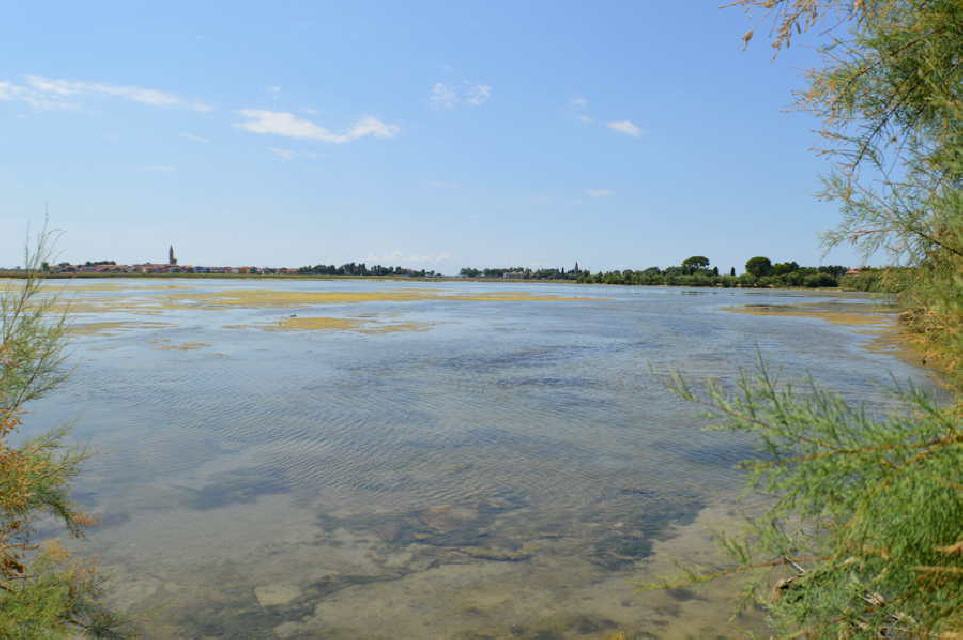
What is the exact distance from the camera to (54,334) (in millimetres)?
6051

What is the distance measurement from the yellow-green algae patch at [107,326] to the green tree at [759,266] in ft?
477

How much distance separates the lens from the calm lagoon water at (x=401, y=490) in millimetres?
6605

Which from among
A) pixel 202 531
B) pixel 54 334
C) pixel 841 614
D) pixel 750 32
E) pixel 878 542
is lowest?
pixel 202 531

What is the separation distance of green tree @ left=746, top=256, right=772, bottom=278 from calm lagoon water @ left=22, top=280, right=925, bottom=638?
144m

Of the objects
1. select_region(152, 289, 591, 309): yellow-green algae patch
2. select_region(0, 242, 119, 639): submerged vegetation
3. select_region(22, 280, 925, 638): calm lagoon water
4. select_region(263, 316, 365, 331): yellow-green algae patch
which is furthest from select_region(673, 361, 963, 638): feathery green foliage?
select_region(152, 289, 591, 309): yellow-green algae patch

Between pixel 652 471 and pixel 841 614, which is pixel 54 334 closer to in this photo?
pixel 841 614

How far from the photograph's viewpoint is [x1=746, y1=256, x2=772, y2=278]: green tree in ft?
510

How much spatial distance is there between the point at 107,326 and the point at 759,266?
503 feet

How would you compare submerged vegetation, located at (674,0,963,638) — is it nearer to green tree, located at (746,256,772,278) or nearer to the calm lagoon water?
the calm lagoon water

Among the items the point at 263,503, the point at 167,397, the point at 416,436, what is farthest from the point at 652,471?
the point at 167,397

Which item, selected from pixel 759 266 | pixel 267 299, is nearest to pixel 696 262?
pixel 759 266

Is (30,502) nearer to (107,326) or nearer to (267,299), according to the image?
(107,326)

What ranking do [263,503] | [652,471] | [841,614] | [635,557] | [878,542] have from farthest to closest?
[652,471]
[263,503]
[635,557]
[841,614]
[878,542]

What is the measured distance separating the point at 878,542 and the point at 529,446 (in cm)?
974
